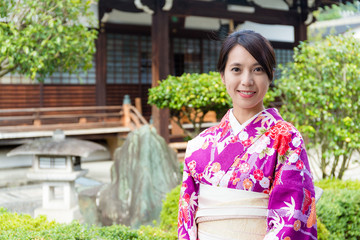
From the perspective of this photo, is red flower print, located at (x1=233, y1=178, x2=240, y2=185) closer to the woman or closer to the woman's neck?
the woman

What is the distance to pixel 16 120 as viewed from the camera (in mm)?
12102

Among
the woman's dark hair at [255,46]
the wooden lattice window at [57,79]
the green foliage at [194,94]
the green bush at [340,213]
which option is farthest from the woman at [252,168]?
the wooden lattice window at [57,79]

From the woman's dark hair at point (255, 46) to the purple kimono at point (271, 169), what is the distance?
0.22 metres

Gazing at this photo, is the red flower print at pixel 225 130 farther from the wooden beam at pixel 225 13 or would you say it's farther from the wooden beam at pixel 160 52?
the wooden beam at pixel 225 13

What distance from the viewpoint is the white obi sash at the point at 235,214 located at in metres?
1.93

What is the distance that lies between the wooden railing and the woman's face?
32.9ft

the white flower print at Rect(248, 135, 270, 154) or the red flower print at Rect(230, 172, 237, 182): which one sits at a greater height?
the white flower print at Rect(248, 135, 270, 154)

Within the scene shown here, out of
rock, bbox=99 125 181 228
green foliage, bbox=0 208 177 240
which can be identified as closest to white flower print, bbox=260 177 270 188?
green foliage, bbox=0 208 177 240

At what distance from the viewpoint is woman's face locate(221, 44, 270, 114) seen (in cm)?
195

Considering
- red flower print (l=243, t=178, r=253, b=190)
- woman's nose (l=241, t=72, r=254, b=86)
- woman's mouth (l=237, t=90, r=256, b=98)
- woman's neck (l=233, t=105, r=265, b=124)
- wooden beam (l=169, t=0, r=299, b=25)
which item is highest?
wooden beam (l=169, t=0, r=299, b=25)

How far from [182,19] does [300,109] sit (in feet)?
27.9

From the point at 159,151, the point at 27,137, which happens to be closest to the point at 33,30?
the point at 159,151

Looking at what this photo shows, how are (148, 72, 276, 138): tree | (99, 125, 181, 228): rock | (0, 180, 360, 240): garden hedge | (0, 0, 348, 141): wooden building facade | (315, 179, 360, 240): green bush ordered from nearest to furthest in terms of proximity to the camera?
(0, 180, 360, 240): garden hedge < (315, 179, 360, 240): green bush < (99, 125, 181, 228): rock < (148, 72, 276, 138): tree < (0, 0, 348, 141): wooden building facade

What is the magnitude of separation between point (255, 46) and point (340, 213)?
3089 mm
